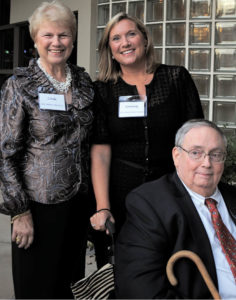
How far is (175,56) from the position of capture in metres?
4.35

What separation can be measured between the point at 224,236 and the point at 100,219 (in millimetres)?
602

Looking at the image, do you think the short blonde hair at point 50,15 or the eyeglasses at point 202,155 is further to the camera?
the short blonde hair at point 50,15

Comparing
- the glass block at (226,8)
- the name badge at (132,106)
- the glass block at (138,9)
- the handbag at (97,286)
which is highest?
the glass block at (138,9)

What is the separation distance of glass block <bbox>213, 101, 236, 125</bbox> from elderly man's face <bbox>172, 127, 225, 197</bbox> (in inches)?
95.2

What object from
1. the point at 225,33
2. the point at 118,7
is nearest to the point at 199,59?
the point at 225,33

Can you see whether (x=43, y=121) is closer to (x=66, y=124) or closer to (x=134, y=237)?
(x=66, y=124)

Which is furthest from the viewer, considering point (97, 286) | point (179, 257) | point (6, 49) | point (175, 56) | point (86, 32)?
point (6, 49)

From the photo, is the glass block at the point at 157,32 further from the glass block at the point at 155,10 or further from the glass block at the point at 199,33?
the glass block at the point at 199,33

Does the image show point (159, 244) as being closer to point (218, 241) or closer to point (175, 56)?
point (218, 241)

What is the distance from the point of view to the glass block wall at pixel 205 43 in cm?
413

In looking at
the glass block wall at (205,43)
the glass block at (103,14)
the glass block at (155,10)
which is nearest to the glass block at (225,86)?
the glass block wall at (205,43)

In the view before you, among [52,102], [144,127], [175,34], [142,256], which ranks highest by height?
[175,34]

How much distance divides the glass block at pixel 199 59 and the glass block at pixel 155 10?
49 cm

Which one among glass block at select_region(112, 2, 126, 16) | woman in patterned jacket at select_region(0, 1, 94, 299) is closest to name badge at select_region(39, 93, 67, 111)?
woman in patterned jacket at select_region(0, 1, 94, 299)
